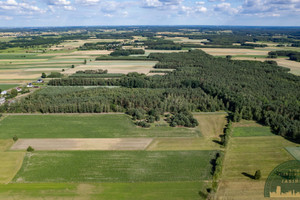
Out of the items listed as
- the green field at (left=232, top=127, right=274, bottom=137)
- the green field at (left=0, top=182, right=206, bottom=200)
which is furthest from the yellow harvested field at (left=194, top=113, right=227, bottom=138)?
the green field at (left=0, top=182, right=206, bottom=200)

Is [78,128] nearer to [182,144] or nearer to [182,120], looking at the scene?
[182,144]

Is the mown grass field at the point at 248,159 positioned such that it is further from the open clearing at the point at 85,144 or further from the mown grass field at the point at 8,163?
the mown grass field at the point at 8,163

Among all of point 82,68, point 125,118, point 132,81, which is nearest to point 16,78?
point 82,68

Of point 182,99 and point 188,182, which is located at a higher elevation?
point 182,99

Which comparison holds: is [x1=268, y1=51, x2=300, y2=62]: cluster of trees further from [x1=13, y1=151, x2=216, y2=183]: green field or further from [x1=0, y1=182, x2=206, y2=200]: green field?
[x1=0, y1=182, x2=206, y2=200]: green field

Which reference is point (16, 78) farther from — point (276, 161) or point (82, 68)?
point (276, 161)

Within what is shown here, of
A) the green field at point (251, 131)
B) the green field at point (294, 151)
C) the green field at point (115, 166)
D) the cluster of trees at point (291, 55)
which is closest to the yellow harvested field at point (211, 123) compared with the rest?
the green field at point (251, 131)
